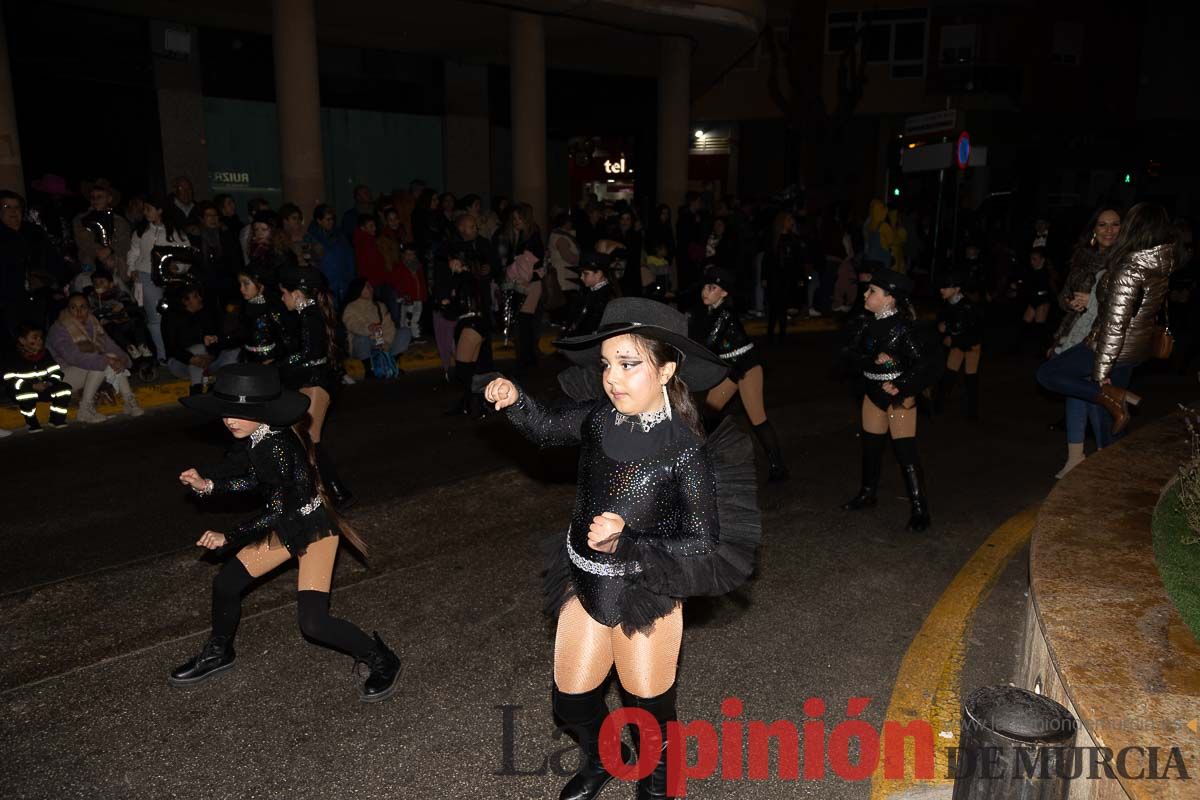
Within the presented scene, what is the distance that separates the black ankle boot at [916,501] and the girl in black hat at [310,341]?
442 cm

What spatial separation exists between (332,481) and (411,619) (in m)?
2.08

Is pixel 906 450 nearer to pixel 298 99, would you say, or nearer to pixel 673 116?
pixel 298 99

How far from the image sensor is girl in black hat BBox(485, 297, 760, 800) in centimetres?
338

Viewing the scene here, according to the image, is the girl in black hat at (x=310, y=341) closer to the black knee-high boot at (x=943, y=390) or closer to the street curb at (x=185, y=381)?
the street curb at (x=185, y=381)

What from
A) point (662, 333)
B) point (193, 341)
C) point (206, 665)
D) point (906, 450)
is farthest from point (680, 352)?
point (193, 341)

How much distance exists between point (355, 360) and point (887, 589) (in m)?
8.61

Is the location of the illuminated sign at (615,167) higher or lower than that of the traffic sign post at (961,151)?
higher

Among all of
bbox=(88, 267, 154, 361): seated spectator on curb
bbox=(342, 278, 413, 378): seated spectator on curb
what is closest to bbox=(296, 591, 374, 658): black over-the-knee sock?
bbox=(342, 278, 413, 378): seated spectator on curb

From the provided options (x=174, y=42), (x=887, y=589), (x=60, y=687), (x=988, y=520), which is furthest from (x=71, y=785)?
(x=174, y=42)

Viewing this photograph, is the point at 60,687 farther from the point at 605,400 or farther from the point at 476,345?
the point at 476,345

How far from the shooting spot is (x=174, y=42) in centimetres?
1720

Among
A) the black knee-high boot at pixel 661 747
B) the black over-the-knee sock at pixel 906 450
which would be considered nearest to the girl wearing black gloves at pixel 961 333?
the black over-the-knee sock at pixel 906 450

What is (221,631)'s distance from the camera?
478 cm

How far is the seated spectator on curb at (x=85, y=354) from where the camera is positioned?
9773 mm
